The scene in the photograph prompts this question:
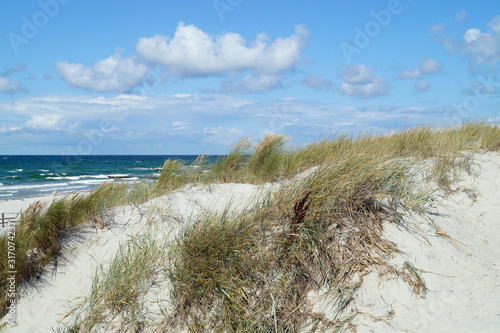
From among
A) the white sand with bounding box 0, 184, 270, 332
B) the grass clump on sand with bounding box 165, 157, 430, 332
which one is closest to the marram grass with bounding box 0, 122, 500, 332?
the grass clump on sand with bounding box 165, 157, 430, 332

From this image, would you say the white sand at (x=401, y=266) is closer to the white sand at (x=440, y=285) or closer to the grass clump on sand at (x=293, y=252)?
the white sand at (x=440, y=285)

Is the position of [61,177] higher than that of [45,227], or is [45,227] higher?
[45,227]

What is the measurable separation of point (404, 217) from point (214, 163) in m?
3.94

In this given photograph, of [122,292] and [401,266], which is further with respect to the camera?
[122,292]

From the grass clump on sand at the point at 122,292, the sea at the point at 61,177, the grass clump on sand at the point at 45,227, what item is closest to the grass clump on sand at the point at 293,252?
the grass clump on sand at the point at 122,292

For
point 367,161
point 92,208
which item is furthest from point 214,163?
point 367,161

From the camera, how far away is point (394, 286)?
13.0ft

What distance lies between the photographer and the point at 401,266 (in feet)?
13.5

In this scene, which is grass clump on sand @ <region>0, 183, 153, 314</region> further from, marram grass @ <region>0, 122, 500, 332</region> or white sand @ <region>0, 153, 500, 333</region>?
white sand @ <region>0, 153, 500, 333</region>

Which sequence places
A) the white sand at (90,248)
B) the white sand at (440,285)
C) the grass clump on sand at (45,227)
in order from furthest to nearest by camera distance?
the grass clump on sand at (45,227) < the white sand at (90,248) < the white sand at (440,285)

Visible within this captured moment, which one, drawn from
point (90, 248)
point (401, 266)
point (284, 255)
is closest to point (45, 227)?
point (90, 248)

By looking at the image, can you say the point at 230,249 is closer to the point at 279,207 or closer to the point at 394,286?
the point at 279,207

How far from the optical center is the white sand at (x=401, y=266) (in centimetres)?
369

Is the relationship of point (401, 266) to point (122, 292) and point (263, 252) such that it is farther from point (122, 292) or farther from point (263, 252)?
point (122, 292)
